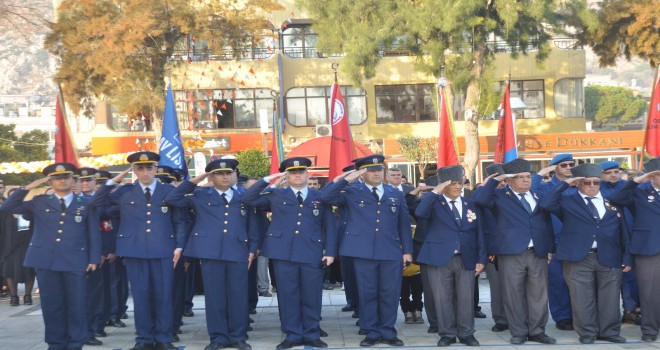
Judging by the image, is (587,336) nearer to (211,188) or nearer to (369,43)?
(211,188)

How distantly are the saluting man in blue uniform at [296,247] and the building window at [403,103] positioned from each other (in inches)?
1237

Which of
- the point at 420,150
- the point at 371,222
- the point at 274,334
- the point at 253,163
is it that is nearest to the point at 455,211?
the point at 371,222

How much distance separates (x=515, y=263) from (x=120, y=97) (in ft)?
81.0

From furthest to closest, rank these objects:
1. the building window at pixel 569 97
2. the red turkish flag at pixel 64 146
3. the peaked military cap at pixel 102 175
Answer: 1. the building window at pixel 569 97
2. the red turkish flag at pixel 64 146
3. the peaked military cap at pixel 102 175

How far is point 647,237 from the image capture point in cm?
991

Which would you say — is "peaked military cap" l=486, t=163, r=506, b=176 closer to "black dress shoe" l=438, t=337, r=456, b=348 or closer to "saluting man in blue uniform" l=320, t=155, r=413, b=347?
"saluting man in blue uniform" l=320, t=155, r=413, b=347

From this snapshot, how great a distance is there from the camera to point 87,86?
111 ft

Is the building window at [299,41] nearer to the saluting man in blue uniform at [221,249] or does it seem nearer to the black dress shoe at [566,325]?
the black dress shoe at [566,325]

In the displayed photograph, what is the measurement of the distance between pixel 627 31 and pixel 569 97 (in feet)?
29.3

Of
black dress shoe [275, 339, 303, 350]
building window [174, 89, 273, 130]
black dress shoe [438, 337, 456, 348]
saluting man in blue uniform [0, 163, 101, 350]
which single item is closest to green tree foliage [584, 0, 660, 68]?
building window [174, 89, 273, 130]

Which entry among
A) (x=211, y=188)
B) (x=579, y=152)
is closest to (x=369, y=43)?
(x=579, y=152)

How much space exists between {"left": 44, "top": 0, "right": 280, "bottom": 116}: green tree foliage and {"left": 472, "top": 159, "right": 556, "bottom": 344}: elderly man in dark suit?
23030mm

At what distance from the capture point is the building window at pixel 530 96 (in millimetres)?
41688

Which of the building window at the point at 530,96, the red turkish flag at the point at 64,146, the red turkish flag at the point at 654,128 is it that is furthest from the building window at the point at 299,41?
the red turkish flag at the point at 64,146
